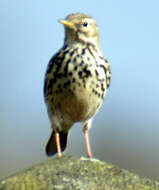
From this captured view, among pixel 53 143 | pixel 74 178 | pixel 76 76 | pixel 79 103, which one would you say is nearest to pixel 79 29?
pixel 76 76

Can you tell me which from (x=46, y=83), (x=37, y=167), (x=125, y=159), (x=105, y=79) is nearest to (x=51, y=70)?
(x=46, y=83)

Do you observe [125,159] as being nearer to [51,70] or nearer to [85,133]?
[85,133]

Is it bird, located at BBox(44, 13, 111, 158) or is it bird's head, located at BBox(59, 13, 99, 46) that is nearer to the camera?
bird, located at BBox(44, 13, 111, 158)

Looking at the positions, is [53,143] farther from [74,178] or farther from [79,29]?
[74,178]

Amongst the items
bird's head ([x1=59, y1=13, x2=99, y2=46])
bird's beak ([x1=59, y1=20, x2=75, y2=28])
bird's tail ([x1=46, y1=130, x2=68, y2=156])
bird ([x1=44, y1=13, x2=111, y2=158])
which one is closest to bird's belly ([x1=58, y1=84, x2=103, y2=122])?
bird ([x1=44, y1=13, x2=111, y2=158])

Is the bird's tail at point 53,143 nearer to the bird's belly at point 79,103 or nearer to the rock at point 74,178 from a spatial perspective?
the bird's belly at point 79,103

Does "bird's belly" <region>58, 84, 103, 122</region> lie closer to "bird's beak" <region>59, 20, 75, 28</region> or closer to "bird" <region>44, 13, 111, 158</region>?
"bird" <region>44, 13, 111, 158</region>
